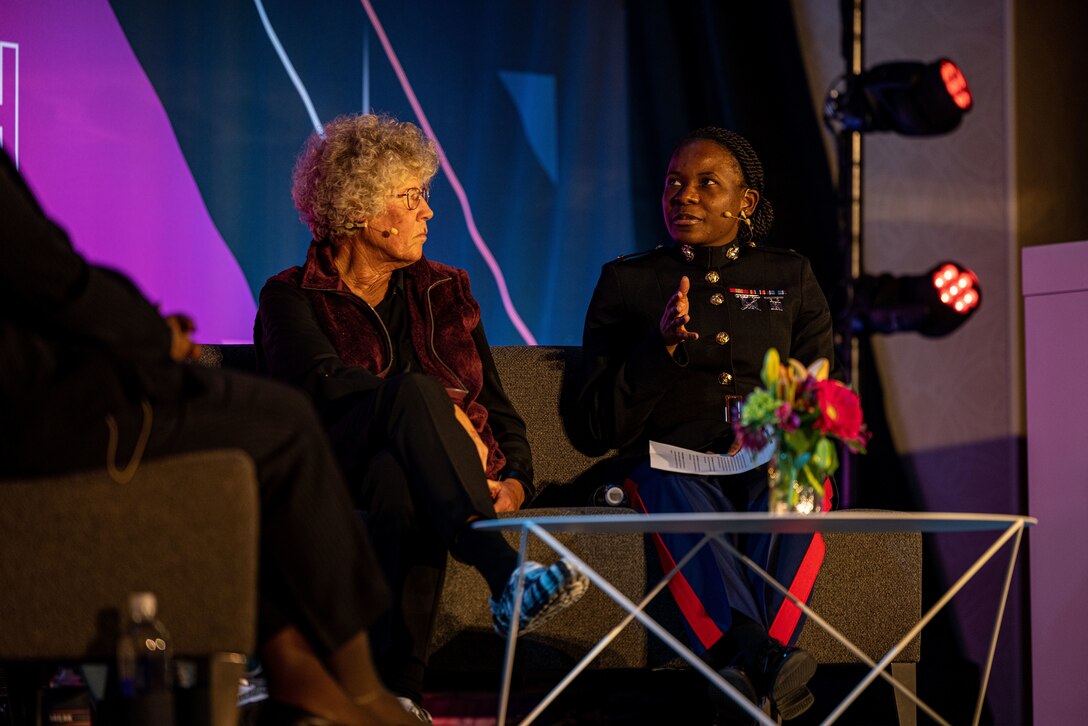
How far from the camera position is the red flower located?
1.95 meters

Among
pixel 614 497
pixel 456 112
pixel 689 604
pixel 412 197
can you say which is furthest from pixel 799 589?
pixel 456 112

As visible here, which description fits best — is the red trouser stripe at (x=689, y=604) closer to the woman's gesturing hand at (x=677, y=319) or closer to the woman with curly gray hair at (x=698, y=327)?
the woman with curly gray hair at (x=698, y=327)

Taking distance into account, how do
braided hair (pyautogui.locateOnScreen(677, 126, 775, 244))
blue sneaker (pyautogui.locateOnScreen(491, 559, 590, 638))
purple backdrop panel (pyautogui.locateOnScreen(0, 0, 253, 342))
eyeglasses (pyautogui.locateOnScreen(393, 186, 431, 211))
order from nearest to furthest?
blue sneaker (pyautogui.locateOnScreen(491, 559, 590, 638)) → eyeglasses (pyautogui.locateOnScreen(393, 186, 431, 211)) → braided hair (pyautogui.locateOnScreen(677, 126, 775, 244)) → purple backdrop panel (pyautogui.locateOnScreen(0, 0, 253, 342))

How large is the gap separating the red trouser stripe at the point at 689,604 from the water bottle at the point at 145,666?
4.27 feet

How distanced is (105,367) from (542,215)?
2.72 metres

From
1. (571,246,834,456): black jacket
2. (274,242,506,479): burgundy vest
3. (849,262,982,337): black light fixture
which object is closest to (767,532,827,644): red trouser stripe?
(571,246,834,456): black jacket

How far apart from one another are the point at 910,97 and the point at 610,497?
115cm

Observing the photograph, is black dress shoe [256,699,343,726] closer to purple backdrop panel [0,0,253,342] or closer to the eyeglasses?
the eyeglasses

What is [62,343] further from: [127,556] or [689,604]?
[689,604]

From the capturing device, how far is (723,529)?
1.78 meters

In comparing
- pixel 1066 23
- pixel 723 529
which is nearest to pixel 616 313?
pixel 723 529

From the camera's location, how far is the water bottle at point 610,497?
9.34 ft

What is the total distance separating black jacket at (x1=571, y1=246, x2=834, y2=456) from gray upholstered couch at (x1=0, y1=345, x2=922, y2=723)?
168mm

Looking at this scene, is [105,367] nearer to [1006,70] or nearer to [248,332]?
[248,332]
